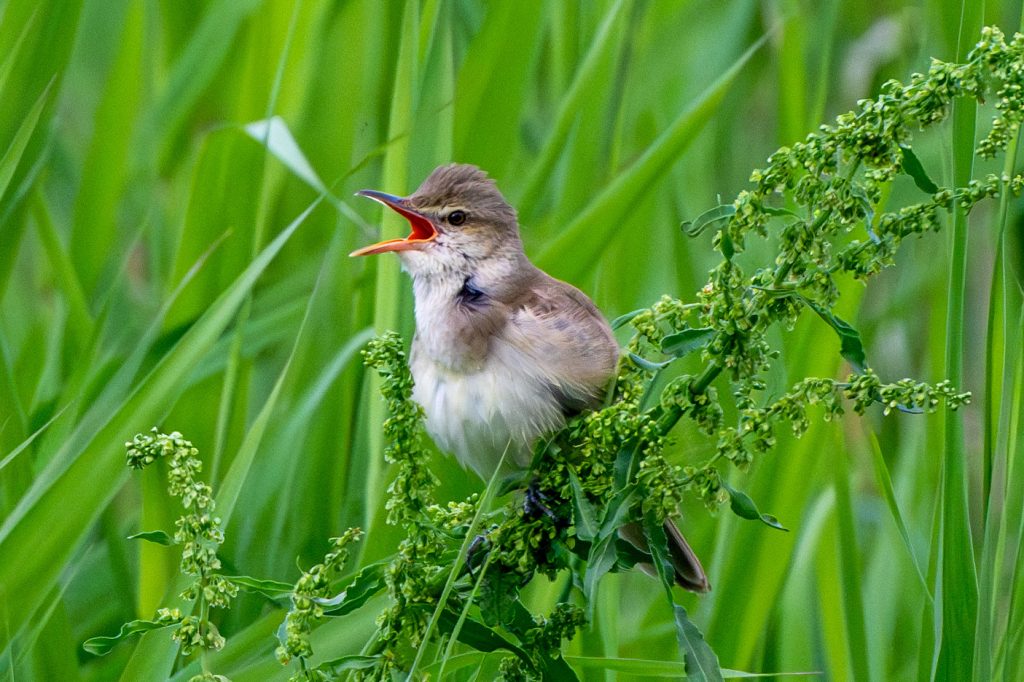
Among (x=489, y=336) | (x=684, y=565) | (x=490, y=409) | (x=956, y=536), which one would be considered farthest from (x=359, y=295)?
(x=956, y=536)

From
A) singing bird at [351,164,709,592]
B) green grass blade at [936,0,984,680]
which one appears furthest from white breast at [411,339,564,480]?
green grass blade at [936,0,984,680]

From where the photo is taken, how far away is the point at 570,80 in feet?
9.21

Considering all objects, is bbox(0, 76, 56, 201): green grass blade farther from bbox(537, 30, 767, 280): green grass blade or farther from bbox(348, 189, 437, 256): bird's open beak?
bbox(537, 30, 767, 280): green grass blade

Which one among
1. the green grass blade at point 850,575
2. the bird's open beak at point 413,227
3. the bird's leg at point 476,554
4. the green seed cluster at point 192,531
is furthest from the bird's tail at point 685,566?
the green seed cluster at point 192,531

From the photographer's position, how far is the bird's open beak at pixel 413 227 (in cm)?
221

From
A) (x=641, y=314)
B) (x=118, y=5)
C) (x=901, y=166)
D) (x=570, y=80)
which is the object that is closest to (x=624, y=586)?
(x=570, y=80)

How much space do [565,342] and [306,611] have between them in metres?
0.87

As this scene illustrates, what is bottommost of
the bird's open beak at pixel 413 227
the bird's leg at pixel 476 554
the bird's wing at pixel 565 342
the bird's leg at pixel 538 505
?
the bird's leg at pixel 476 554

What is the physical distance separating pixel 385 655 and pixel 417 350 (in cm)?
98

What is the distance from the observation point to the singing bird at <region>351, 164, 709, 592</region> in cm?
197

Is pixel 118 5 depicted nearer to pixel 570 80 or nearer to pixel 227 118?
pixel 227 118

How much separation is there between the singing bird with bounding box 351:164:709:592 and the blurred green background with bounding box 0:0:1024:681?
0.32 ft

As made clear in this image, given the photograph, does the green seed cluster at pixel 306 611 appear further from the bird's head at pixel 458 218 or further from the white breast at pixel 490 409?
the bird's head at pixel 458 218

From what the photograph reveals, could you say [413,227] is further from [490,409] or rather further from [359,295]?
[490,409]
